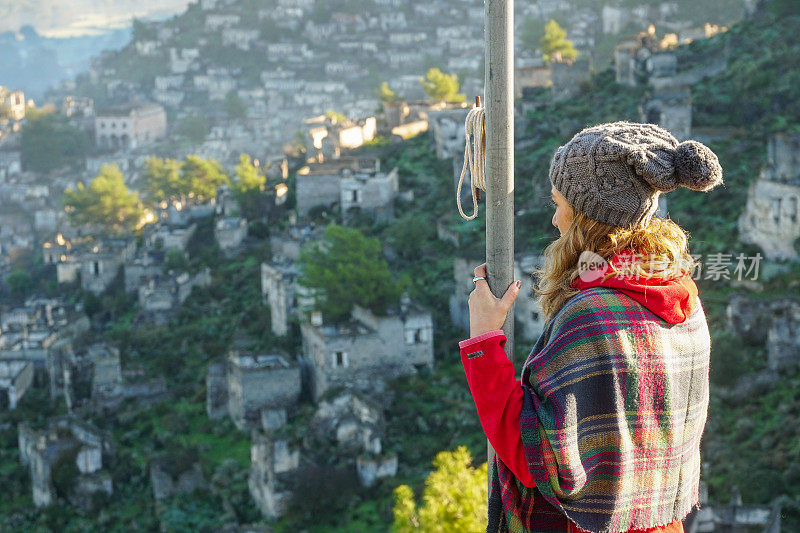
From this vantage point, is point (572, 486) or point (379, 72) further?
point (379, 72)

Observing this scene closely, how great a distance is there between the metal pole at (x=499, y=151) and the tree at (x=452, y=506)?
9.15m

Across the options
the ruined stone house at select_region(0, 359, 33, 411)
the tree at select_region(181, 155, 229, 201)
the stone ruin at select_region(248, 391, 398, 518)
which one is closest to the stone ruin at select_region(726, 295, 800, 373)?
the stone ruin at select_region(248, 391, 398, 518)

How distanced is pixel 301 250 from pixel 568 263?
935 inches

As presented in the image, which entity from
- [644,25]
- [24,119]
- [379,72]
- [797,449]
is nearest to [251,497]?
[797,449]

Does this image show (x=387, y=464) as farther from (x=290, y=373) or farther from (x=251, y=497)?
(x=290, y=373)

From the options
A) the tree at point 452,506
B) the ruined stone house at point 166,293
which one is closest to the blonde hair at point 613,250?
the tree at point 452,506

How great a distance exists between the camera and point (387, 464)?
17562 mm

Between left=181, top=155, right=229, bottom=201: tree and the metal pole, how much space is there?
3738cm

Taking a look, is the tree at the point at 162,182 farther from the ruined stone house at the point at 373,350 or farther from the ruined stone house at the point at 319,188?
the ruined stone house at the point at 373,350

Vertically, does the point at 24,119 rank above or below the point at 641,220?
below

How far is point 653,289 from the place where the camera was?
332 centimetres

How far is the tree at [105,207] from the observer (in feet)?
129

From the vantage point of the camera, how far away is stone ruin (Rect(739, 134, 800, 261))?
66.3 feet

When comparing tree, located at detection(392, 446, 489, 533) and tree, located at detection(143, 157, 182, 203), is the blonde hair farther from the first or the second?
tree, located at detection(143, 157, 182, 203)
